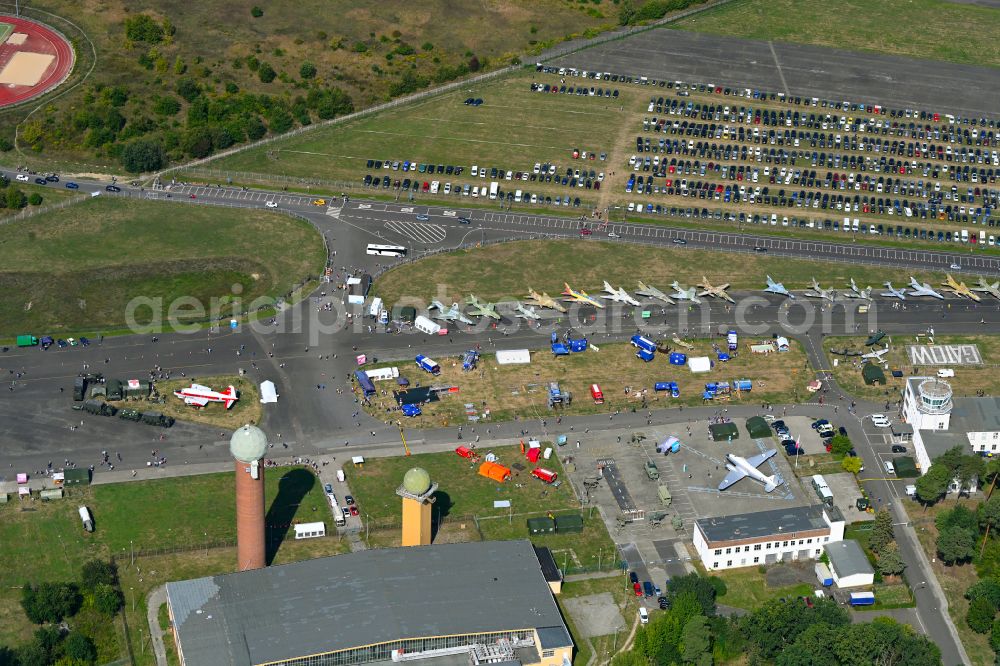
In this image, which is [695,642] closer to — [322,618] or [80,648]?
[322,618]

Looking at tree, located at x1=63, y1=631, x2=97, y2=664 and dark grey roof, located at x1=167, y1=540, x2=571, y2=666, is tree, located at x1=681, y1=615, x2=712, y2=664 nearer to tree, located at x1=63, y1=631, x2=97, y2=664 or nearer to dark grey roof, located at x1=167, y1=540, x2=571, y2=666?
dark grey roof, located at x1=167, y1=540, x2=571, y2=666

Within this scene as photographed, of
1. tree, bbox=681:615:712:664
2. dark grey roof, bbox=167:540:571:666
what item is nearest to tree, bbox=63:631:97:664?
dark grey roof, bbox=167:540:571:666

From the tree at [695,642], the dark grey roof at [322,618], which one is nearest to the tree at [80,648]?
the dark grey roof at [322,618]

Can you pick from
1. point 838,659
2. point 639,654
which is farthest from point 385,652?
point 838,659

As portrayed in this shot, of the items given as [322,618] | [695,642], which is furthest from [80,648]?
[695,642]

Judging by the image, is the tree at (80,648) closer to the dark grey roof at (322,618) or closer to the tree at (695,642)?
the dark grey roof at (322,618)
